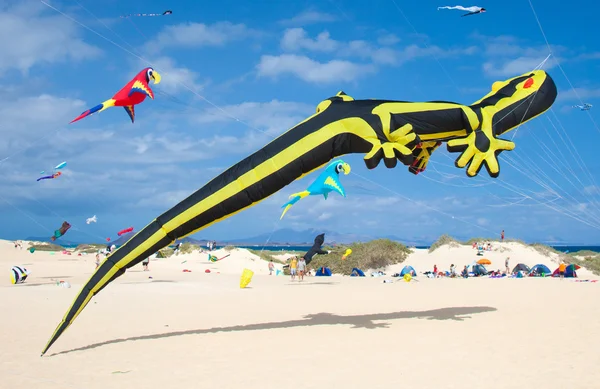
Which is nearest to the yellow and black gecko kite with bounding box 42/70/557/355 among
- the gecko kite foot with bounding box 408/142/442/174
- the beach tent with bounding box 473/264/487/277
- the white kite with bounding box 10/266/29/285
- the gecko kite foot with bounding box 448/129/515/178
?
the gecko kite foot with bounding box 448/129/515/178

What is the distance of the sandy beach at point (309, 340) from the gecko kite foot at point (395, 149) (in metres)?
3.31

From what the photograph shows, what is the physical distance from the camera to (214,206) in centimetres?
956

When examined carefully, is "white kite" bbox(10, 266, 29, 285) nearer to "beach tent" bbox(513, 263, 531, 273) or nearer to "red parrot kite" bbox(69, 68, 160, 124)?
"red parrot kite" bbox(69, 68, 160, 124)

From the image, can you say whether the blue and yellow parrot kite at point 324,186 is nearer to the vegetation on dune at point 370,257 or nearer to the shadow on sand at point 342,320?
the shadow on sand at point 342,320

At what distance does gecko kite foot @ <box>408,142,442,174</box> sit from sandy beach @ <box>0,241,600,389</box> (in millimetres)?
3393

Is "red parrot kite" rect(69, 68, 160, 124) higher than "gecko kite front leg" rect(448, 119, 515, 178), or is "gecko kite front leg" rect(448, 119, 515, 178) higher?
"red parrot kite" rect(69, 68, 160, 124)

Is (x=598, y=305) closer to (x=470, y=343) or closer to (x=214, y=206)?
(x=470, y=343)

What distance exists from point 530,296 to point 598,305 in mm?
2529

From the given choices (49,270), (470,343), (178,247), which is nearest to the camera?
(470,343)

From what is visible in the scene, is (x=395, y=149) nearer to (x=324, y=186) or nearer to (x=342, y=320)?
(x=342, y=320)

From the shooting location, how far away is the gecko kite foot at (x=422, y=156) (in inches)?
428

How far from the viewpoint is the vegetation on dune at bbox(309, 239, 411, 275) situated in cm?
3653

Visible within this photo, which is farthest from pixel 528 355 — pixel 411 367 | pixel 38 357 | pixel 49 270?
pixel 49 270

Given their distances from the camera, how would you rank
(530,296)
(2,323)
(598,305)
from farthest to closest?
(530,296) < (598,305) < (2,323)
